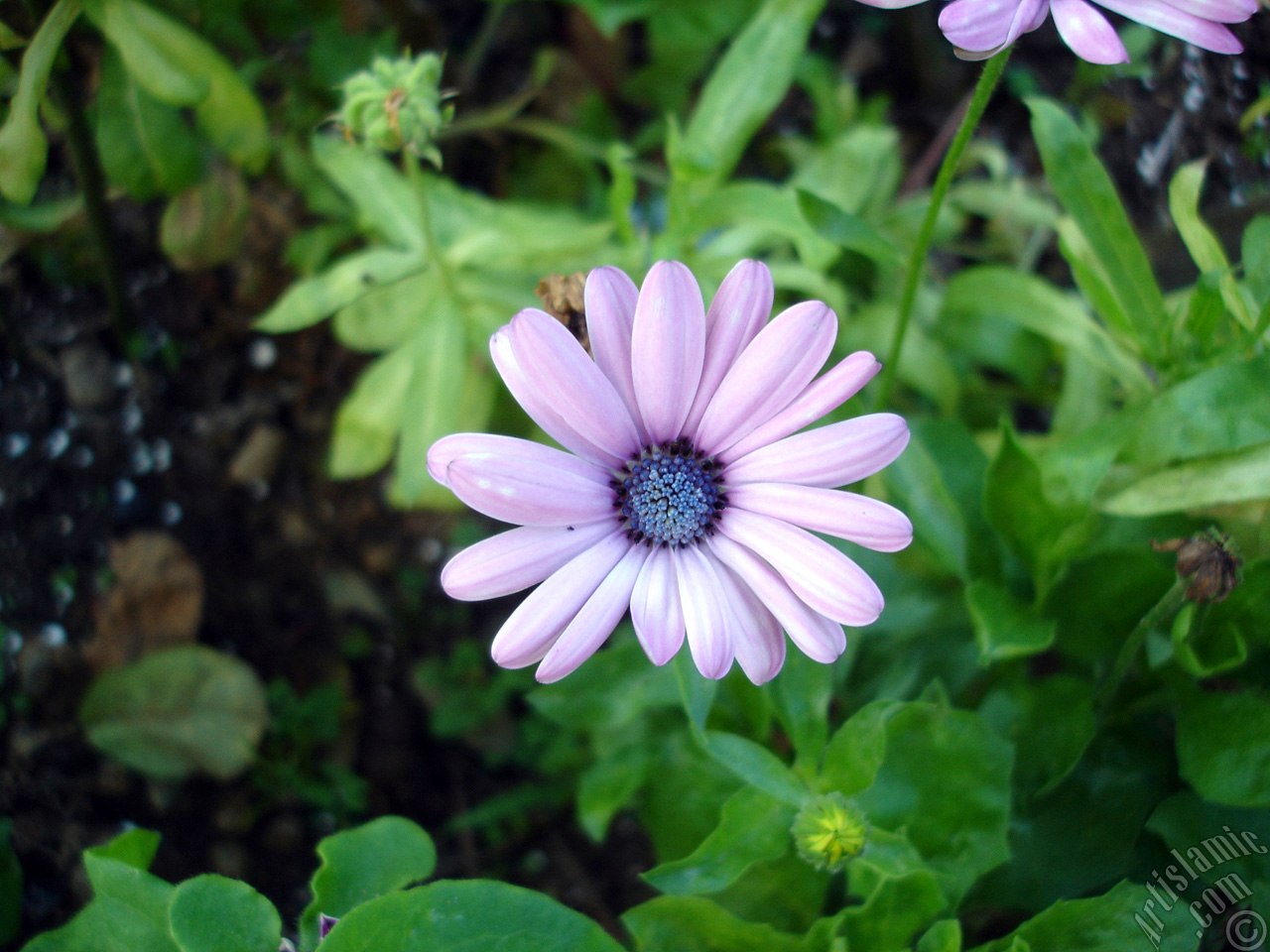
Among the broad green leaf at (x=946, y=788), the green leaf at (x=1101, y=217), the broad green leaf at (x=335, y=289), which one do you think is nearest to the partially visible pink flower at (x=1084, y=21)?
the green leaf at (x=1101, y=217)

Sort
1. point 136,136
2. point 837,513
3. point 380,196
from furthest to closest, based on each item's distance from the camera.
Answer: point 380,196
point 136,136
point 837,513

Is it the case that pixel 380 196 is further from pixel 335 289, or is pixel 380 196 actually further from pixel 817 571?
pixel 817 571

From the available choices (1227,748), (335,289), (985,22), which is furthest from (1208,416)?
(335,289)

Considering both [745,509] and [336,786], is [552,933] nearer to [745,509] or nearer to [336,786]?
[745,509]

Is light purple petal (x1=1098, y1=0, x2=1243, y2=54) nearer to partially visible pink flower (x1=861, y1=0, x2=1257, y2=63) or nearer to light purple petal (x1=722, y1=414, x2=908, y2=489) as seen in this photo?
partially visible pink flower (x1=861, y1=0, x2=1257, y2=63)

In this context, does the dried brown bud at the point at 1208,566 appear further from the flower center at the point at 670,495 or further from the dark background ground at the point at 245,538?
the dark background ground at the point at 245,538

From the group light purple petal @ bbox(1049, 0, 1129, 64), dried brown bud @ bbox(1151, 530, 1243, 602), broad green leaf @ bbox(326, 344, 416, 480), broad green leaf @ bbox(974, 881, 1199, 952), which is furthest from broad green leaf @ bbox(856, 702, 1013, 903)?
broad green leaf @ bbox(326, 344, 416, 480)

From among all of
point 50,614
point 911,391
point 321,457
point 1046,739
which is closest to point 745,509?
point 1046,739
